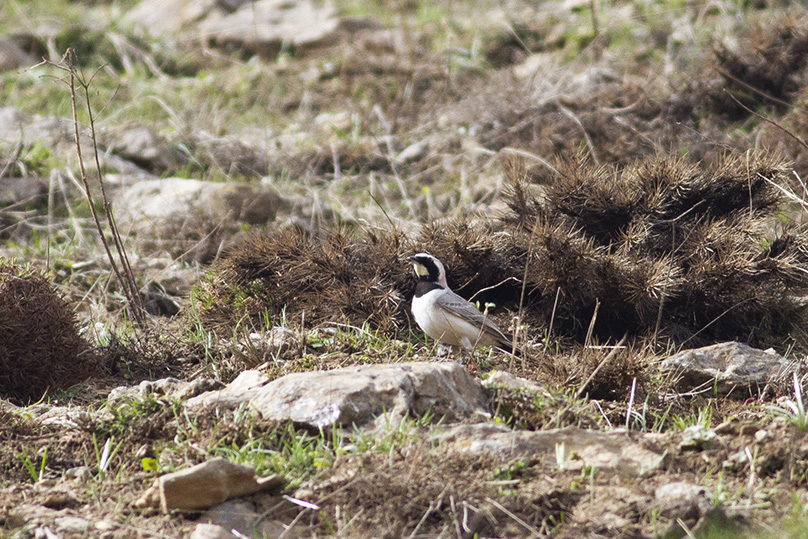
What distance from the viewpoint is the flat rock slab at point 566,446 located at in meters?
3.70

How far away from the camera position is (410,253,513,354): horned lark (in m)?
5.22

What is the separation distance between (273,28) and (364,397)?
9614 millimetres

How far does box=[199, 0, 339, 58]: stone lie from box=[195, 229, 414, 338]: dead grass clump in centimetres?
671

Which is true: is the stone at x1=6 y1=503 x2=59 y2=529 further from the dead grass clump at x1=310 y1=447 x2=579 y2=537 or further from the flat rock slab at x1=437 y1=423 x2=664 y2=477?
the flat rock slab at x1=437 y1=423 x2=664 y2=477

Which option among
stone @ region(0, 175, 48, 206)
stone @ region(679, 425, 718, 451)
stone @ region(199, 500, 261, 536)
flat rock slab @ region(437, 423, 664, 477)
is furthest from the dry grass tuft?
stone @ region(0, 175, 48, 206)

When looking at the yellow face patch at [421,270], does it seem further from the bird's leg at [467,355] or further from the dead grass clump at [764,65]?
the dead grass clump at [764,65]

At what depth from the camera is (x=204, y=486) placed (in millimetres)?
3520

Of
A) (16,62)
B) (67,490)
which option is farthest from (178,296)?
(16,62)

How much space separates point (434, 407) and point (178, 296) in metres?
3.35

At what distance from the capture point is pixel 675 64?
974 centimetres

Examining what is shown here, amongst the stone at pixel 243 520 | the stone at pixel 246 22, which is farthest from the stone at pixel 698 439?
the stone at pixel 246 22

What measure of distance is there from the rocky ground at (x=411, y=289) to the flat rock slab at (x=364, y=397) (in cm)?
2

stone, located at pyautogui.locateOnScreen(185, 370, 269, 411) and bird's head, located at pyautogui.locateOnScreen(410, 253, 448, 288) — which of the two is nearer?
stone, located at pyautogui.locateOnScreen(185, 370, 269, 411)

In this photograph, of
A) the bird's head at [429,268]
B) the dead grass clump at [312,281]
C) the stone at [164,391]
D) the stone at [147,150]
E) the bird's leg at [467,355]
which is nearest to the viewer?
the stone at [164,391]
